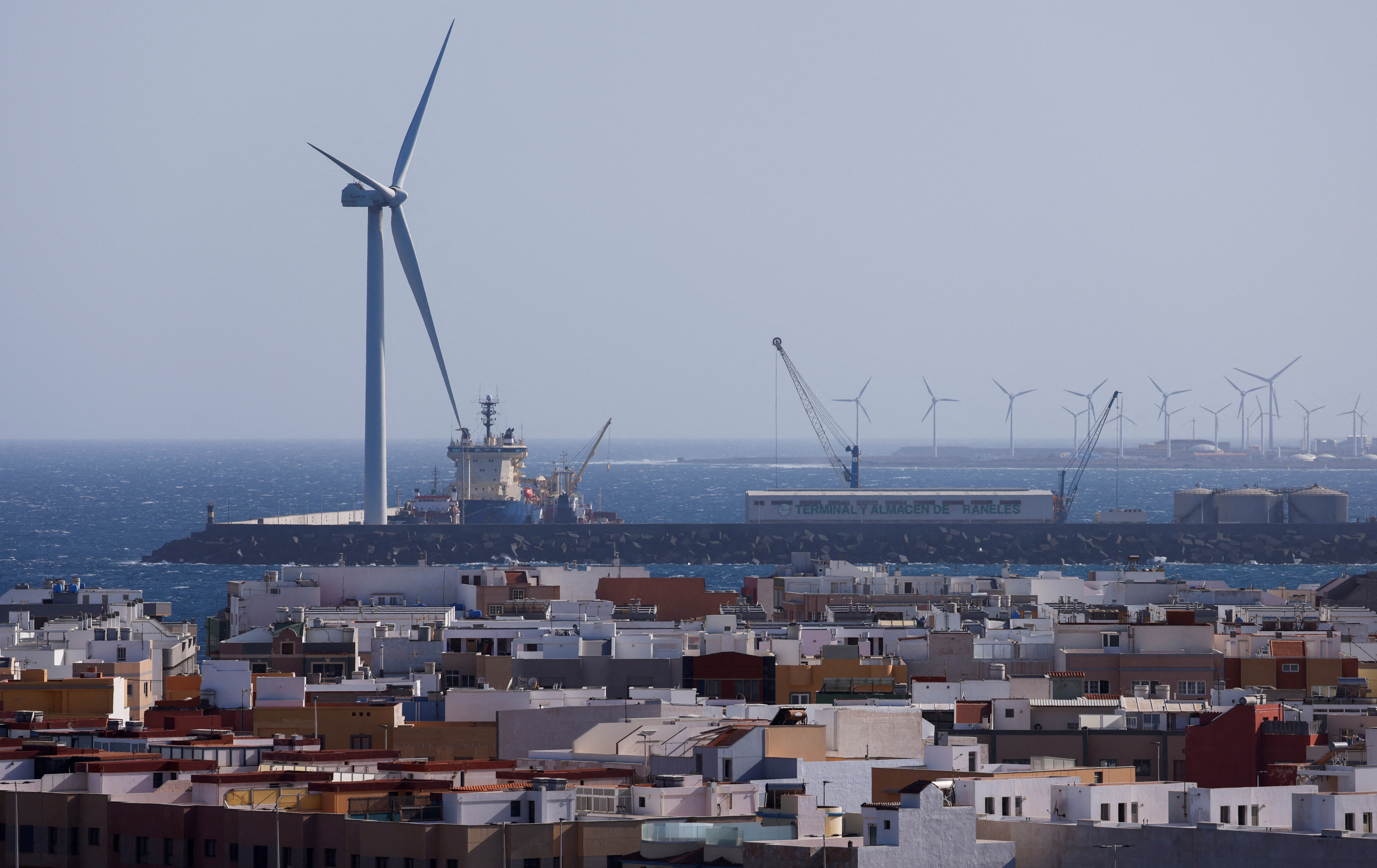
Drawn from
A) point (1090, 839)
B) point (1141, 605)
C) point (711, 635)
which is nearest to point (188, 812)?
point (1090, 839)

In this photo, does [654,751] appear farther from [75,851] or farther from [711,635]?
[711,635]

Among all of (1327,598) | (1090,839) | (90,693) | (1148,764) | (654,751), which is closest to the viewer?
(1090,839)

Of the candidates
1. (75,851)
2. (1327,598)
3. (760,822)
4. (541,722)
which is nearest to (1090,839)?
(760,822)

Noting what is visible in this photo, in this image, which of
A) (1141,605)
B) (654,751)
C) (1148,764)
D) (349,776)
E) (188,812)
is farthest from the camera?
(1141,605)

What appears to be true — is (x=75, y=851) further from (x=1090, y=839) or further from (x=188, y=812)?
(x=1090, y=839)

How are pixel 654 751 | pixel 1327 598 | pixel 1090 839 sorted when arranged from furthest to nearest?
1. pixel 1327 598
2. pixel 654 751
3. pixel 1090 839

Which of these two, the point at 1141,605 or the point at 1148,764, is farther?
the point at 1141,605
